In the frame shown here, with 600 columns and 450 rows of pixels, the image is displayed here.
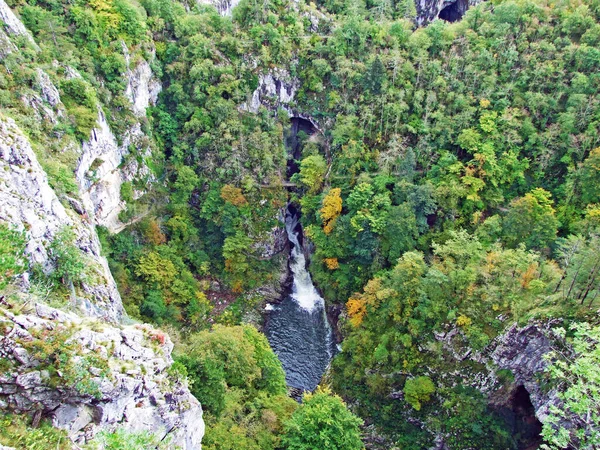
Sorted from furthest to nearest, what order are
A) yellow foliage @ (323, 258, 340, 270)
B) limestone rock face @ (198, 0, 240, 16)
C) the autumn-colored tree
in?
limestone rock face @ (198, 0, 240, 16) → yellow foliage @ (323, 258, 340, 270) → the autumn-colored tree

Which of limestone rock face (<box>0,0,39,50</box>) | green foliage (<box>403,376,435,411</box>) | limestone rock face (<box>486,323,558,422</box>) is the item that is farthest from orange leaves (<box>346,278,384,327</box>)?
limestone rock face (<box>0,0,39,50</box>)

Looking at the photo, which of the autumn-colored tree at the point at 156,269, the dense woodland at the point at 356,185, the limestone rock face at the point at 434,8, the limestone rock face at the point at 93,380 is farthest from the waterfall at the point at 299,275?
the limestone rock face at the point at 434,8

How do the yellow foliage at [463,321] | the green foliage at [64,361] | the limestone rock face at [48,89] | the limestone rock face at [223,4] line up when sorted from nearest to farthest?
the green foliage at [64,361] → the yellow foliage at [463,321] → the limestone rock face at [48,89] → the limestone rock face at [223,4]

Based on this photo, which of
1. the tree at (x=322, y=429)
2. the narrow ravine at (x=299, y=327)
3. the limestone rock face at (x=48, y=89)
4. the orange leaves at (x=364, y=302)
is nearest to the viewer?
the tree at (x=322, y=429)

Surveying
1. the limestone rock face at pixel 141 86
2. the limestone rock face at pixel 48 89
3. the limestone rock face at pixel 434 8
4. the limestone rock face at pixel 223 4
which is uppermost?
the limestone rock face at pixel 434 8

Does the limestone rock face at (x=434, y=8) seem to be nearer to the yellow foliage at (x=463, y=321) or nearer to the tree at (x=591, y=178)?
the tree at (x=591, y=178)

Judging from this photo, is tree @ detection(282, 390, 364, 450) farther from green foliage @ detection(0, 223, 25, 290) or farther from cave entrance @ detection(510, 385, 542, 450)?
green foliage @ detection(0, 223, 25, 290)
